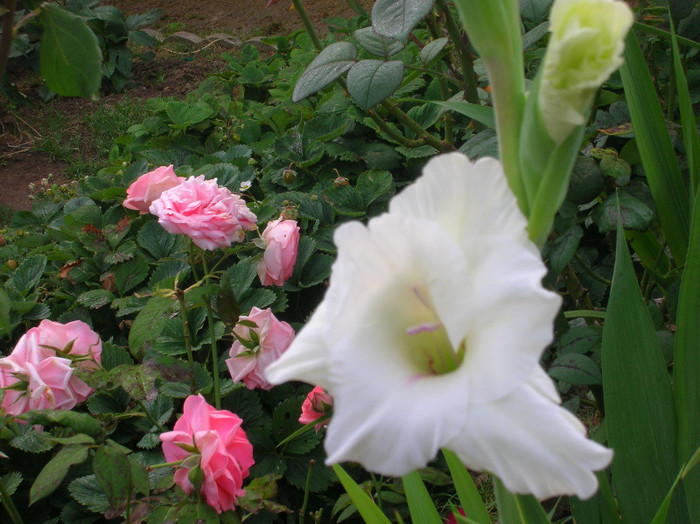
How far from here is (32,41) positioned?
12.8 ft

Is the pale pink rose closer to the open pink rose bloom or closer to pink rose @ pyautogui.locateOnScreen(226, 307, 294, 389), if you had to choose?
the open pink rose bloom

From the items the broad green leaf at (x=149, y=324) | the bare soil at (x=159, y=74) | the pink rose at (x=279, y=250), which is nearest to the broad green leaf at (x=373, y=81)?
the pink rose at (x=279, y=250)

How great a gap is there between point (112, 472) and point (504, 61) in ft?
2.17


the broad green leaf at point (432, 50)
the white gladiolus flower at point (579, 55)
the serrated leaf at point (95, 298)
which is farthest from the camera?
the serrated leaf at point (95, 298)

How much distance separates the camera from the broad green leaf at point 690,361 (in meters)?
0.78

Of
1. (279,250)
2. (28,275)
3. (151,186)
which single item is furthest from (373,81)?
(28,275)

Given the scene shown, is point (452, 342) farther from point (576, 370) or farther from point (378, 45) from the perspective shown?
point (378, 45)

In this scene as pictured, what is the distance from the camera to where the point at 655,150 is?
1022mm

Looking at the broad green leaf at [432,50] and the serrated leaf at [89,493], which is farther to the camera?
the broad green leaf at [432,50]

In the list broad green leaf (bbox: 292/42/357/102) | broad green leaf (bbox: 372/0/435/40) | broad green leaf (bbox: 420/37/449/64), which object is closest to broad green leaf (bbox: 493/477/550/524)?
broad green leaf (bbox: 372/0/435/40)

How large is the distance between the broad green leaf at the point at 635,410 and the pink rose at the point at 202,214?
0.62 m

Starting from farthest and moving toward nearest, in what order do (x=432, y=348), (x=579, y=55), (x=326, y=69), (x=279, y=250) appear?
1. (x=326, y=69)
2. (x=279, y=250)
3. (x=432, y=348)
4. (x=579, y=55)

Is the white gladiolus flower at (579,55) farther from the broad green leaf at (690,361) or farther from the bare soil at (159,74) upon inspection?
the bare soil at (159,74)

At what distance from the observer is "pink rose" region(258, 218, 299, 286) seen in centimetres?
117
